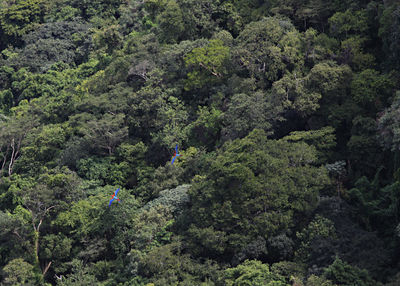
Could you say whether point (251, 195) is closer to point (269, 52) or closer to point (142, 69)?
point (269, 52)

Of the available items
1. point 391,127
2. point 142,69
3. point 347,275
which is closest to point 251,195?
point 347,275

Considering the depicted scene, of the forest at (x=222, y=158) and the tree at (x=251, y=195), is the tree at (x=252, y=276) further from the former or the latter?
the tree at (x=251, y=195)

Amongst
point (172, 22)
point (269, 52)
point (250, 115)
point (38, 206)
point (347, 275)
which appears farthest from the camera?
point (172, 22)

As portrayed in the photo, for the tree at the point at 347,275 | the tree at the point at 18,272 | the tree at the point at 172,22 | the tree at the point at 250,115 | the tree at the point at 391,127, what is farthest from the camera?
the tree at the point at 172,22

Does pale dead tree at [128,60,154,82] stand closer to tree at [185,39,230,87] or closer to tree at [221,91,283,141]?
tree at [185,39,230,87]

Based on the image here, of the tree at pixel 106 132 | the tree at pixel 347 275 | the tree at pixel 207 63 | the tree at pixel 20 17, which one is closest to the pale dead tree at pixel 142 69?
the tree at pixel 207 63

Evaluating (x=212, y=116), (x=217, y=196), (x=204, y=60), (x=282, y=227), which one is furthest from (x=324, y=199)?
(x=204, y=60)

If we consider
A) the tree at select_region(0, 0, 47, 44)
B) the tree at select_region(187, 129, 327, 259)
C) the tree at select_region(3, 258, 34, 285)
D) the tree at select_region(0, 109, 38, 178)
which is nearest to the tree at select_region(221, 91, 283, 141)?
the tree at select_region(187, 129, 327, 259)

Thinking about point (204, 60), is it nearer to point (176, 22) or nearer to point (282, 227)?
point (176, 22)
